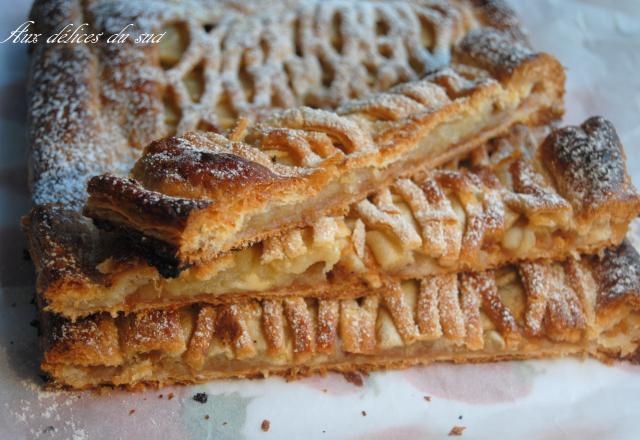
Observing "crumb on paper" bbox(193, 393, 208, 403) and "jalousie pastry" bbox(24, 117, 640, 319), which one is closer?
"jalousie pastry" bbox(24, 117, 640, 319)

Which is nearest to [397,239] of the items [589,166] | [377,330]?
[377,330]

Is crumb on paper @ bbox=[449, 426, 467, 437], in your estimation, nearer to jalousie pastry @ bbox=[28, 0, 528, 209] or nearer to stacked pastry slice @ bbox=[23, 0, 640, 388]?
stacked pastry slice @ bbox=[23, 0, 640, 388]

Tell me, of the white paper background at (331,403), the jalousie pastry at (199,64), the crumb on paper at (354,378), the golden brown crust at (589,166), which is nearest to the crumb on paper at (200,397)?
the white paper background at (331,403)

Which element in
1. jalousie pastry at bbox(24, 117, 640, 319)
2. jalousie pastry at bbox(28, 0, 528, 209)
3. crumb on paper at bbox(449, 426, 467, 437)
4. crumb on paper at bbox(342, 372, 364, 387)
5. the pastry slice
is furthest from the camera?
jalousie pastry at bbox(28, 0, 528, 209)

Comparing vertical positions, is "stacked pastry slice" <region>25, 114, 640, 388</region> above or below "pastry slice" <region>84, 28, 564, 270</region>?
below

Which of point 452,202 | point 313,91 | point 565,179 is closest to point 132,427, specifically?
point 452,202

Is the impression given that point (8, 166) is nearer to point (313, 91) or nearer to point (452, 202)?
point (313, 91)

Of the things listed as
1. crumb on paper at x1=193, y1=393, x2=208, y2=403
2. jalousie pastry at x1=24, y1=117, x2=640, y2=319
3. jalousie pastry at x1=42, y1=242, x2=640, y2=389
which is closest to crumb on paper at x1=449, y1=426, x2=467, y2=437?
jalousie pastry at x1=42, y1=242, x2=640, y2=389
